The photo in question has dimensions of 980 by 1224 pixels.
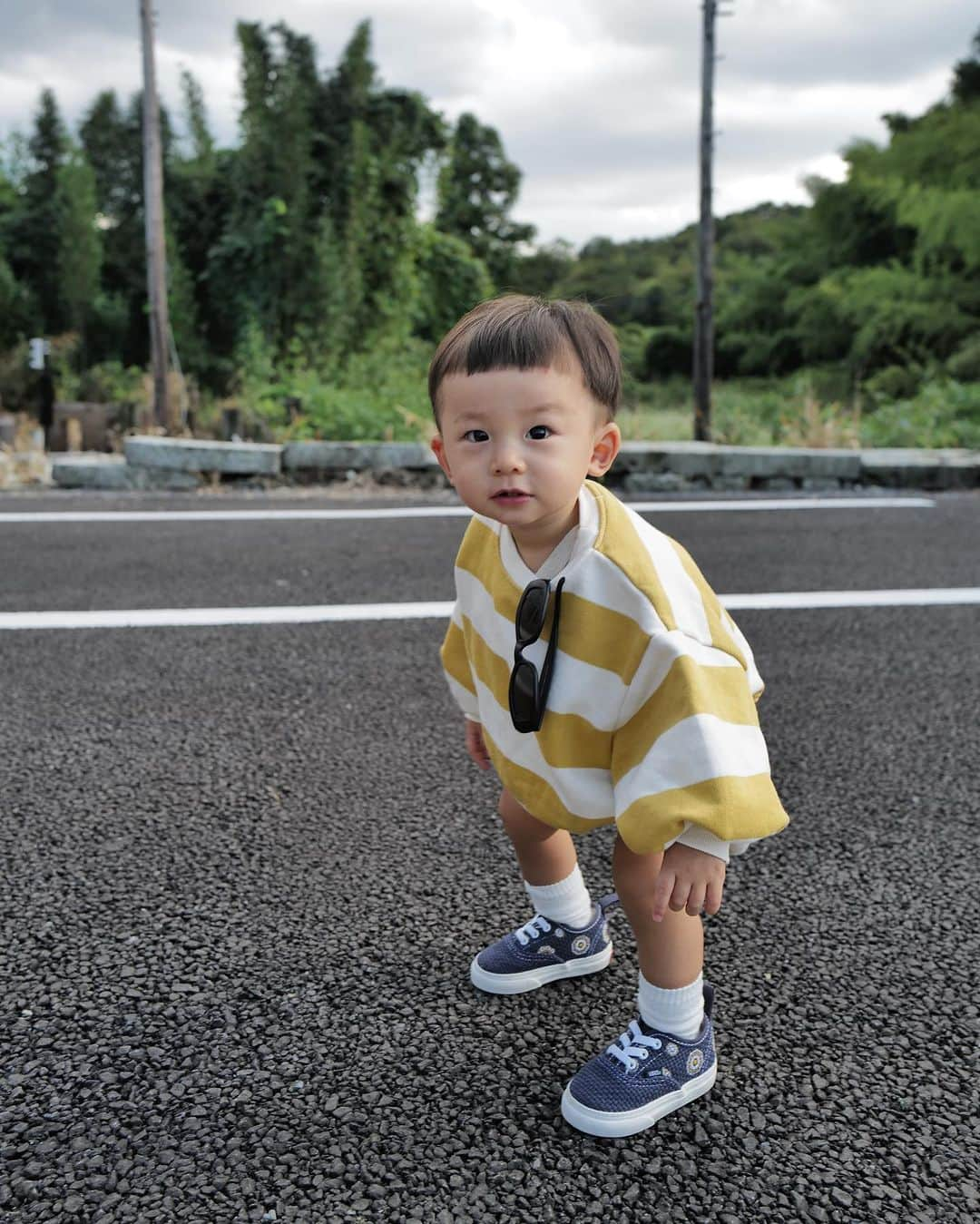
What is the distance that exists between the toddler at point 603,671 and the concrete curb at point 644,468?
18.2ft

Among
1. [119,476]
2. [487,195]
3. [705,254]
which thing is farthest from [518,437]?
[487,195]

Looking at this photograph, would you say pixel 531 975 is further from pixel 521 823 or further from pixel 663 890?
pixel 663 890

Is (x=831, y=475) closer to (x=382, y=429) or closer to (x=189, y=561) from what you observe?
(x=382, y=429)

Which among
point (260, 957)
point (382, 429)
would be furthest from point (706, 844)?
point (382, 429)

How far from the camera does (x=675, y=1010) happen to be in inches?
56.5

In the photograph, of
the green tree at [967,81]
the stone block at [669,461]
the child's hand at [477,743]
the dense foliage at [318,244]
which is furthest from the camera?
the green tree at [967,81]

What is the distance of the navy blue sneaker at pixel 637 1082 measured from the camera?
1354mm

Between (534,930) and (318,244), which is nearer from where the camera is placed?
(534,930)

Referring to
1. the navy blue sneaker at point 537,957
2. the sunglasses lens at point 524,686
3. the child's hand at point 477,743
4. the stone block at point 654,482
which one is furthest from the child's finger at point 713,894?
the stone block at point 654,482

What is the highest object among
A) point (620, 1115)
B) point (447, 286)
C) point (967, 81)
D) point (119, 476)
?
point (967, 81)

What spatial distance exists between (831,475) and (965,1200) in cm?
620

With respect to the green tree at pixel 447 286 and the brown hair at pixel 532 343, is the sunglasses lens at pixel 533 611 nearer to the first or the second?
the brown hair at pixel 532 343

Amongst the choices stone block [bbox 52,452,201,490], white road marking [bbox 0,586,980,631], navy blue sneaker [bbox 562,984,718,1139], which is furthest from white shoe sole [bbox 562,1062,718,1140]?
stone block [bbox 52,452,201,490]

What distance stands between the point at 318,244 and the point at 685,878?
12778 mm
